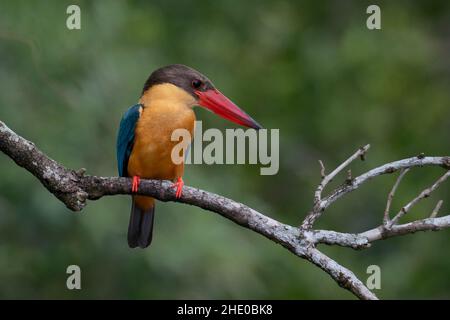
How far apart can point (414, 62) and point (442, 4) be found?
1300 millimetres

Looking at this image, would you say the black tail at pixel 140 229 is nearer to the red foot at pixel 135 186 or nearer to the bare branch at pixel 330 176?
the red foot at pixel 135 186

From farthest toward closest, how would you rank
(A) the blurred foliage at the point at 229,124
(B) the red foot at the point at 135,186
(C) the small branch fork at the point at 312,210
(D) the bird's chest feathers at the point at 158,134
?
(A) the blurred foliage at the point at 229,124
(D) the bird's chest feathers at the point at 158,134
(B) the red foot at the point at 135,186
(C) the small branch fork at the point at 312,210

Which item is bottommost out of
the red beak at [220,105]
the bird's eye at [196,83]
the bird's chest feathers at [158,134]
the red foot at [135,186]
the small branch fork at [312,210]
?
the small branch fork at [312,210]

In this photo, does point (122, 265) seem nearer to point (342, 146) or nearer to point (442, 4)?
point (342, 146)

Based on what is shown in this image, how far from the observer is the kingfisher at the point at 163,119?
4809 mm

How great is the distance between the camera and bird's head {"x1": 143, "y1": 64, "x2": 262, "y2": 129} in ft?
16.2

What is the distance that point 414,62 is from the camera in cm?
974

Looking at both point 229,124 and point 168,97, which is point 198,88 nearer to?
point 168,97

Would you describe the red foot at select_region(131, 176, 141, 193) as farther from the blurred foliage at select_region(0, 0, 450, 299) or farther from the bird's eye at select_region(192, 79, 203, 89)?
the blurred foliage at select_region(0, 0, 450, 299)

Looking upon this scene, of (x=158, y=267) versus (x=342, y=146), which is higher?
(x=342, y=146)

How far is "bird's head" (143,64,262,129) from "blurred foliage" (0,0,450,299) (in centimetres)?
148

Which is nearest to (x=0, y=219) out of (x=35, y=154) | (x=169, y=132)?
(x=169, y=132)

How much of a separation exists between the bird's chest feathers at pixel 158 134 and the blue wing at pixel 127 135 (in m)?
0.04

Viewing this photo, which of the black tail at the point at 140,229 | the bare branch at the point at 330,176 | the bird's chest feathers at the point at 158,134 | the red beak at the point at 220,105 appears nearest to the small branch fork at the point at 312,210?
the bare branch at the point at 330,176
